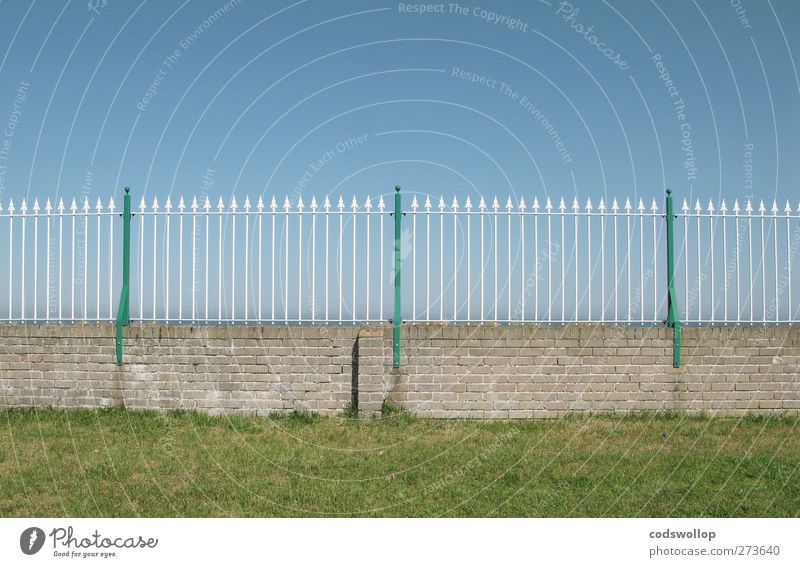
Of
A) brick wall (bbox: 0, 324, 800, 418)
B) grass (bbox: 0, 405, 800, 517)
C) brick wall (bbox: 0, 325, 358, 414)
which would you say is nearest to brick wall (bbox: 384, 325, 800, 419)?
brick wall (bbox: 0, 324, 800, 418)

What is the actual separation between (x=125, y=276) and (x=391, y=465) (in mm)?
4781

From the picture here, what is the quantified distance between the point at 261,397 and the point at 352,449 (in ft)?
6.91

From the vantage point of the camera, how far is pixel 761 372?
32.7 feet

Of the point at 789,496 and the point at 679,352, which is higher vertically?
the point at 679,352

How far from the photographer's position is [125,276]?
1008 centimetres

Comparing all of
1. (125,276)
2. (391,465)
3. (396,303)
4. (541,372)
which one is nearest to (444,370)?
(396,303)

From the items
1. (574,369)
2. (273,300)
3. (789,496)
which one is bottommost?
(789,496)

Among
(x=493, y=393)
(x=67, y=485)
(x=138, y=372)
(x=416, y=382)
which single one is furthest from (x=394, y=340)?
(x=67, y=485)

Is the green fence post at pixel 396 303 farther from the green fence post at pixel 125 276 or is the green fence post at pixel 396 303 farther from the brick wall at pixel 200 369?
the green fence post at pixel 125 276

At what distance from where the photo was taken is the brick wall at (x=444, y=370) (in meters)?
9.61

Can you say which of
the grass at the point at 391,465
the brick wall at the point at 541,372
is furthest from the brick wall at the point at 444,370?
the grass at the point at 391,465

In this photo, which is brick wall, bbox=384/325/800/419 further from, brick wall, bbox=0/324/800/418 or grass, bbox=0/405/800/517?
grass, bbox=0/405/800/517

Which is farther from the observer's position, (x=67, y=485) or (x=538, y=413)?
(x=538, y=413)

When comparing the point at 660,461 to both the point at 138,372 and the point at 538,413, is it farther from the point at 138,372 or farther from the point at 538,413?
the point at 138,372
